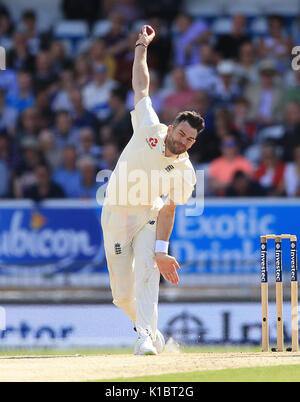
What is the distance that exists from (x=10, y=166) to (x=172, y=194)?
671 centimetres

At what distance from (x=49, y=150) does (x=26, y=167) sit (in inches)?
19.5

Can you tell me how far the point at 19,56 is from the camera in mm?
16422

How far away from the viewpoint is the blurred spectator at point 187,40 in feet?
53.0

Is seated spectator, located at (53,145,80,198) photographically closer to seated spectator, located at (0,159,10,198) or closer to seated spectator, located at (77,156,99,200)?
seated spectator, located at (77,156,99,200)

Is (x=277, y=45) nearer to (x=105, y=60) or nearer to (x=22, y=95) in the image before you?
(x=105, y=60)

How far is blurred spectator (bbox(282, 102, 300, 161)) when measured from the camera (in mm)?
14445

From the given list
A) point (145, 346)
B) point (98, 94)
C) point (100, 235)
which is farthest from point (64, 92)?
point (145, 346)

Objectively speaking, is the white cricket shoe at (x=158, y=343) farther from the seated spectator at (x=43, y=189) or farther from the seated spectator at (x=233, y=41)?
the seated spectator at (x=233, y=41)

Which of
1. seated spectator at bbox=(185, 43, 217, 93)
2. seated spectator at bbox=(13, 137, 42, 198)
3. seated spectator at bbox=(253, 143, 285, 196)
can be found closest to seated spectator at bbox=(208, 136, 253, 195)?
seated spectator at bbox=(253, 143, 285, 196)

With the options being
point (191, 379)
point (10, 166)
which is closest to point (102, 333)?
point (10, 166)

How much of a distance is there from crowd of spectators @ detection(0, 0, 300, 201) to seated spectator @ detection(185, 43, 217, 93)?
2 cm

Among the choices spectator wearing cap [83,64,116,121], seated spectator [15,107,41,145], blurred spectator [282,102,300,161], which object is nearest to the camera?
blurred spectator [282,102,300,161]

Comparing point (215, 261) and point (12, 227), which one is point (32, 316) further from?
point (215, 261)

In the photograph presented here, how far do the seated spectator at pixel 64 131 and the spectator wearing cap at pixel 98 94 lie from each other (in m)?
0.44
